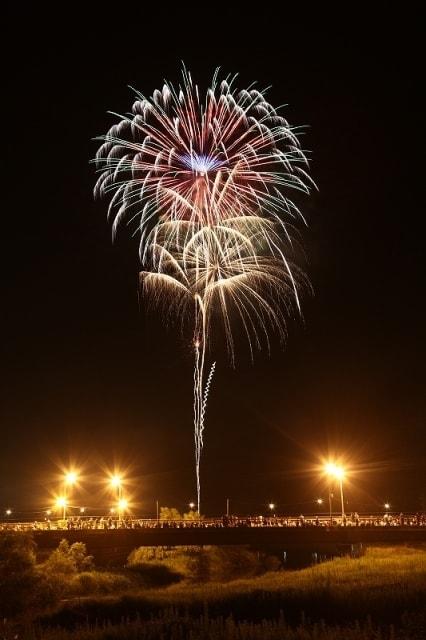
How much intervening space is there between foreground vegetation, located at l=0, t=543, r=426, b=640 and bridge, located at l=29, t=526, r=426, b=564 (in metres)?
1.57

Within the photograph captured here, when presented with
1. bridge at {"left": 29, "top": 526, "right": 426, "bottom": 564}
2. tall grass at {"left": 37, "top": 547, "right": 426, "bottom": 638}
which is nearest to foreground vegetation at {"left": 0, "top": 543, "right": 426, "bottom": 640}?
tall grass at {"left": 37, "top": 547, "right": 426, "bottom": 638}

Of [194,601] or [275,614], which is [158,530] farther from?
[275,614]

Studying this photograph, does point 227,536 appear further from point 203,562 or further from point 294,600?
point 294,600

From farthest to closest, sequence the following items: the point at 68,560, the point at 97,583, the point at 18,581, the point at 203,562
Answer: the point at 203,562, the point at 97,583, the point at 68,560, the point at 18,581

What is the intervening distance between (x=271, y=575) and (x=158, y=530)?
28.9ft

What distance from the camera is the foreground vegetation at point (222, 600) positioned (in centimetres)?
2395

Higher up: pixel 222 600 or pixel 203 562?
pixel 203 562

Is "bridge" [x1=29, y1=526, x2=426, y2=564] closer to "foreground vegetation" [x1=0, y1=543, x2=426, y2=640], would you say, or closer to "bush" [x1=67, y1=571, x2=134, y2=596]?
"foreground vegetation" [x1=0, y1=543, x2=426, y2=640]

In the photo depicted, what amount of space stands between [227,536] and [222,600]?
15743 mm

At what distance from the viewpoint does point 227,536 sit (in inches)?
2018

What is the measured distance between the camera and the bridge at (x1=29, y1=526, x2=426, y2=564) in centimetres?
4969

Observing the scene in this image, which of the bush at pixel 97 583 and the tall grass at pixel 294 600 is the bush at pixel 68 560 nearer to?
the bush at pixel 97 583

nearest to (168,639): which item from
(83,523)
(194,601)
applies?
(194,601)

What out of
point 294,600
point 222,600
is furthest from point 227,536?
point 294,600
